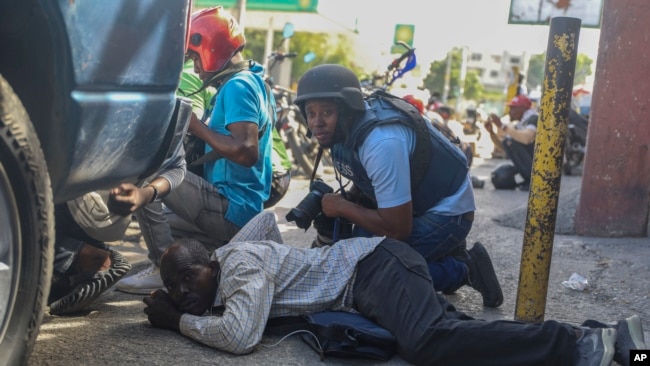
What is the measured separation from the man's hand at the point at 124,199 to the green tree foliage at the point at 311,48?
39789mm

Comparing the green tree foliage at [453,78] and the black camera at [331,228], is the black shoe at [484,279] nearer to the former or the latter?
the black camera at [331,228]

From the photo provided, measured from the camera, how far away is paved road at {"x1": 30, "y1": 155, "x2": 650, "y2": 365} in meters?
3.27

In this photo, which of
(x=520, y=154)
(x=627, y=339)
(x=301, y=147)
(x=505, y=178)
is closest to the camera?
(x=627, y=339)

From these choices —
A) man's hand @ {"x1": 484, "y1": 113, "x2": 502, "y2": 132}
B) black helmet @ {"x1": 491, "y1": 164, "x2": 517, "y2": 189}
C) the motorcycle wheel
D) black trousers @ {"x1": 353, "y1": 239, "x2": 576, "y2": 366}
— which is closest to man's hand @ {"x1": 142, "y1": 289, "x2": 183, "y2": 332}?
black trousers @ {"x1": 353, "y1": 239, "x2": 576, "y2": 366}

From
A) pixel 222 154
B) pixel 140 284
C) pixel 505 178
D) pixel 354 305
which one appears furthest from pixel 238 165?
pixel 505 178

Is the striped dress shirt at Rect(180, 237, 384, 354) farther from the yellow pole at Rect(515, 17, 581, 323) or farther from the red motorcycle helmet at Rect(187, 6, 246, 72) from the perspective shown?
the red motorcycle helmet at Rect(187, 6, 246, 72)

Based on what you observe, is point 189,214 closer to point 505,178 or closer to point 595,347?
point 595,347

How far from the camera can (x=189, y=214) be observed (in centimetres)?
463

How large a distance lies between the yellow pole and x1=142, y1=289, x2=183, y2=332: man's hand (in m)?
1.42

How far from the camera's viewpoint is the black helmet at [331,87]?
400cm

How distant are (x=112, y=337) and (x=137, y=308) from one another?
61 cm

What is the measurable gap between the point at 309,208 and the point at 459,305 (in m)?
0.91

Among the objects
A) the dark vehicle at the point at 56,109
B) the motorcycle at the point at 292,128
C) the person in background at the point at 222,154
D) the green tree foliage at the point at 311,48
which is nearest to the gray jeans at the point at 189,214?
the person in background at the point at 222,154

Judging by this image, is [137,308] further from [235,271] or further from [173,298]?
[235,271]
